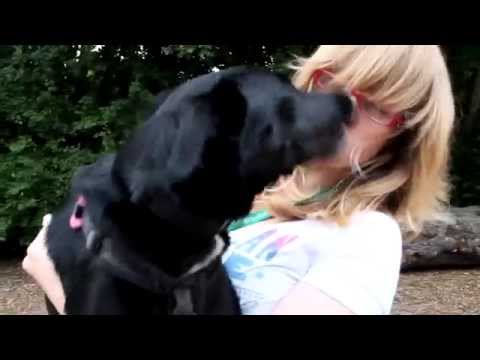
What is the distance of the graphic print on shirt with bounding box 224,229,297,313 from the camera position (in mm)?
1896

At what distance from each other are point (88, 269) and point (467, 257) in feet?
16.6

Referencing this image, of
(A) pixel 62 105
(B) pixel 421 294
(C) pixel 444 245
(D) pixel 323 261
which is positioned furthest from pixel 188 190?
(A) pixel 62 105

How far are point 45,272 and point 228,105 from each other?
25.7 inches

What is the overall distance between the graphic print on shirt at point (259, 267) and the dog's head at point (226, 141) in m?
0.11

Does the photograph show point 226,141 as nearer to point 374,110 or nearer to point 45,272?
point 374,110

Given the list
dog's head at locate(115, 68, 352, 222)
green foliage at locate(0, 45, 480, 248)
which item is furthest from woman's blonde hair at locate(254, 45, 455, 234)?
green foliage at locate(0, 45, 480, 248)

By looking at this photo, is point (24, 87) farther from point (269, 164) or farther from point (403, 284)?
point (269, 164)

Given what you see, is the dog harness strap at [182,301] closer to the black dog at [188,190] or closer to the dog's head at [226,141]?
the black dog at [188,190]

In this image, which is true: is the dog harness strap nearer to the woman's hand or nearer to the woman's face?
the woman's hand

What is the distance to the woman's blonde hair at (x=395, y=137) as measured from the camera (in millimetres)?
1870

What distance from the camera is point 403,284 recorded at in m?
6.03

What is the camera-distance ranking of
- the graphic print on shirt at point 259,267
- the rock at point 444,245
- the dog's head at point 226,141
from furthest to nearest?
the rock at point 444,245, the graphic print on shirt at point 259,267, the dog's head at point 226,141

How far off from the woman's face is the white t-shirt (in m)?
0.15

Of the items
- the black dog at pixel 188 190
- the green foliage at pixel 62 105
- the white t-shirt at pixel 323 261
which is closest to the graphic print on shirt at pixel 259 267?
the white t-shirt at pixel 323 261
